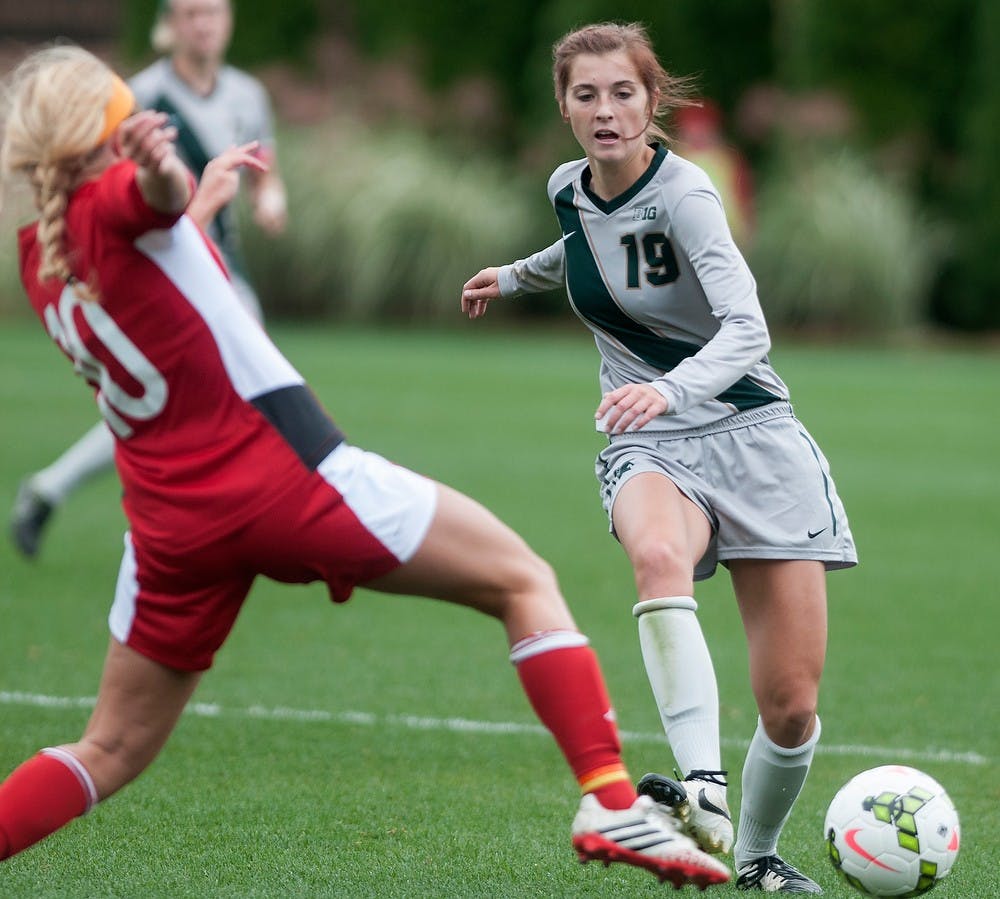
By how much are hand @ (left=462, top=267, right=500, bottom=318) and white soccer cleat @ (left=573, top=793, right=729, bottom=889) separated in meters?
1.74

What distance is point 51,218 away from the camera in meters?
3.42

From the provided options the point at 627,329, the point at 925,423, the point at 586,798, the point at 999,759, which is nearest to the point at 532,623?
the point at 586,798

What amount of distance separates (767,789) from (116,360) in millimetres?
2013

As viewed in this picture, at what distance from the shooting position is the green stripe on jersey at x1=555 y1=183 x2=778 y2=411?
4.43 metres

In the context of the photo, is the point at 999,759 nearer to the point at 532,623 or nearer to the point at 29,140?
the point at 532,623

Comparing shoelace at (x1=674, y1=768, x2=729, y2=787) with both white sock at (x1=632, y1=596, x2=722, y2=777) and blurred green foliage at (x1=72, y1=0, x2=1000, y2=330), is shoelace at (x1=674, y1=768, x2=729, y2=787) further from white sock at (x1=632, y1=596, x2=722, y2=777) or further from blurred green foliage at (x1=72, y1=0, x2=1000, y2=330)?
blurred green foliage at (x1=72, y1=0, x2=1000, y2=330)

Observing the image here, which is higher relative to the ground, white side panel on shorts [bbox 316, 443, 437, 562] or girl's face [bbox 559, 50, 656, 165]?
girl's face [bbox 559, 50, 656, 165]

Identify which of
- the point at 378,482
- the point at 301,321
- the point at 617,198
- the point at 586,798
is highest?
the point at 617,198

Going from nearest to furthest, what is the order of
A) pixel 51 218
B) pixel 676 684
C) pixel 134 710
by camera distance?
pixel 51 218 → pixel 134 710 → pixel 676 684

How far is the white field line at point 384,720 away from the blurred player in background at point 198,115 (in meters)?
2.26

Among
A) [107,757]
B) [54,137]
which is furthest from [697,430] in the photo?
[54,137]

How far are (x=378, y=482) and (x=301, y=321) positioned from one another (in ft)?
67.7

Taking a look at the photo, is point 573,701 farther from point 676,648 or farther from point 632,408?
point 632,408

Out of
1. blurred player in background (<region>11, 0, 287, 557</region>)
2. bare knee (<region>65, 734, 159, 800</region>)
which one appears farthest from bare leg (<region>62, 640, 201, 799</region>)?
blurred player in background (<region>11, 0, 287, 557</region>)
